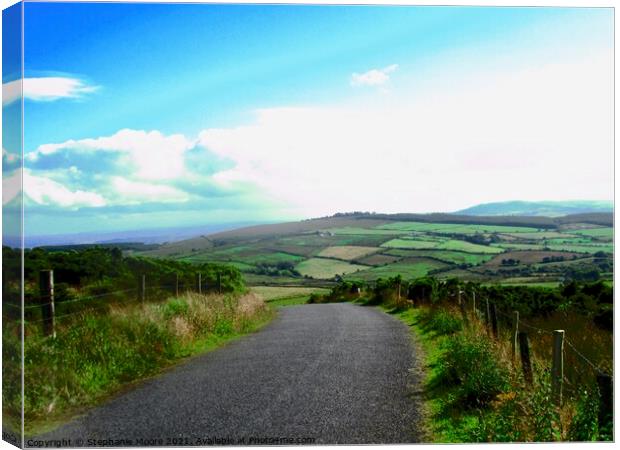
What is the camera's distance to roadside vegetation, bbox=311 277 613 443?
8.77m

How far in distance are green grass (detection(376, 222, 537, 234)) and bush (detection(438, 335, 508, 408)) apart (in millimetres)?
1963

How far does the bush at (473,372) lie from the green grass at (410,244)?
1874 mm

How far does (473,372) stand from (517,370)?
0.78 meters

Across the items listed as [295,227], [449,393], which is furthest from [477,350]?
[295,227]

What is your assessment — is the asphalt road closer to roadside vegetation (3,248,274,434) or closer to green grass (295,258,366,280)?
roadside vegetation (3,248,274,434)

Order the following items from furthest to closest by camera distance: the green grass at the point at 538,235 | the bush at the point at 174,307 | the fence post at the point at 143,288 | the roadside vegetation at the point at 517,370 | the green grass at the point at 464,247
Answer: the fence post at the point at 143,288, the bush at the point at 174,307, the green grass at the point at 464,247, the green grass at the point at 538,235, the roadside vegetation at the point at 517,370

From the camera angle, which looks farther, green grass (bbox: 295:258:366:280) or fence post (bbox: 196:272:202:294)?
fence post (bbox: 196:272:202:294)

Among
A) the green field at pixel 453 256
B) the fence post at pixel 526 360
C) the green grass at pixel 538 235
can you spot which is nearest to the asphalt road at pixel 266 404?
the fence post at pixel 526 360

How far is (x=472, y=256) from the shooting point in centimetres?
1395

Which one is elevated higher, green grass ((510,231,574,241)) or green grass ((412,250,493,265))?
green grass ((510,231,574,241))

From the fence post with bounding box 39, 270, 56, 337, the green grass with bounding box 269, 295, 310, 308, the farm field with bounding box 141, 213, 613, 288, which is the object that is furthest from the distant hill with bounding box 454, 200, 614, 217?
the green grass with bounding box 269, 295, 310, 308

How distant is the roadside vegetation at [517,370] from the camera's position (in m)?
8.77

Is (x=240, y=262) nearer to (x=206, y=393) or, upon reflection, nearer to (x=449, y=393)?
(x=206, y=393)

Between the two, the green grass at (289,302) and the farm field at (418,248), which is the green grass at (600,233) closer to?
the farm field at (418,248)
